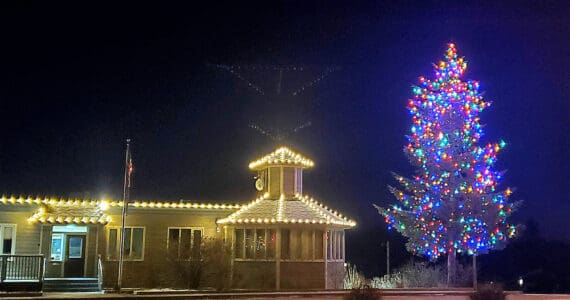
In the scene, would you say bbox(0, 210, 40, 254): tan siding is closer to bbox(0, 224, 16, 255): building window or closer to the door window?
bbox(0, 224, 16, 255): building window

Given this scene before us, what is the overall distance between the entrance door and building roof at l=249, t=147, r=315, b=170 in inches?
331

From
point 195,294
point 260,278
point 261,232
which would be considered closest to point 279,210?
Answer: point 261,232

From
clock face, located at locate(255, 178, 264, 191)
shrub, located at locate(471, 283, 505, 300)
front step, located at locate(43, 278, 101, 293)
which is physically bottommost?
front step, located at locate(43, 278, 101, 293)

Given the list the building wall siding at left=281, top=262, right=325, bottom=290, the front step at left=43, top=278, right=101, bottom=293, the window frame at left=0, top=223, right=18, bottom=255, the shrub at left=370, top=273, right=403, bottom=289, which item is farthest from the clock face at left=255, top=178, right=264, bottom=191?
the window frame at left=0, top=223, right=18, bottom=255

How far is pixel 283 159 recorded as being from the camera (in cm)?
2967

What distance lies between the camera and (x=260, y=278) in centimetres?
2677

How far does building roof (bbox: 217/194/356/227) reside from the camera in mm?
26781

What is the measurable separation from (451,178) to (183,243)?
12273 millimetres

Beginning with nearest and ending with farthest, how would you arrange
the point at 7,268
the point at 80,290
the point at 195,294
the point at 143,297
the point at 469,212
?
1. the point at 143,297
2. the point at 195,294
3. the point at 7,268
4. the point at 80,290
5. the point at 469,212

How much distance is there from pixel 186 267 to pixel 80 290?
4.03 m

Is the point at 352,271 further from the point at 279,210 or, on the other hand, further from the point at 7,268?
the point at 7,268

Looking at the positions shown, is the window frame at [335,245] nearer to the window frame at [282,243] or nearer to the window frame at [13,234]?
the window frame at [282,243]

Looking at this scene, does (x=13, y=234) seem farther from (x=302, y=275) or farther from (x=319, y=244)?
(x=319, y=244)

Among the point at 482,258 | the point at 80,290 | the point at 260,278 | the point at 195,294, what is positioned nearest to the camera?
the point at 195,294
